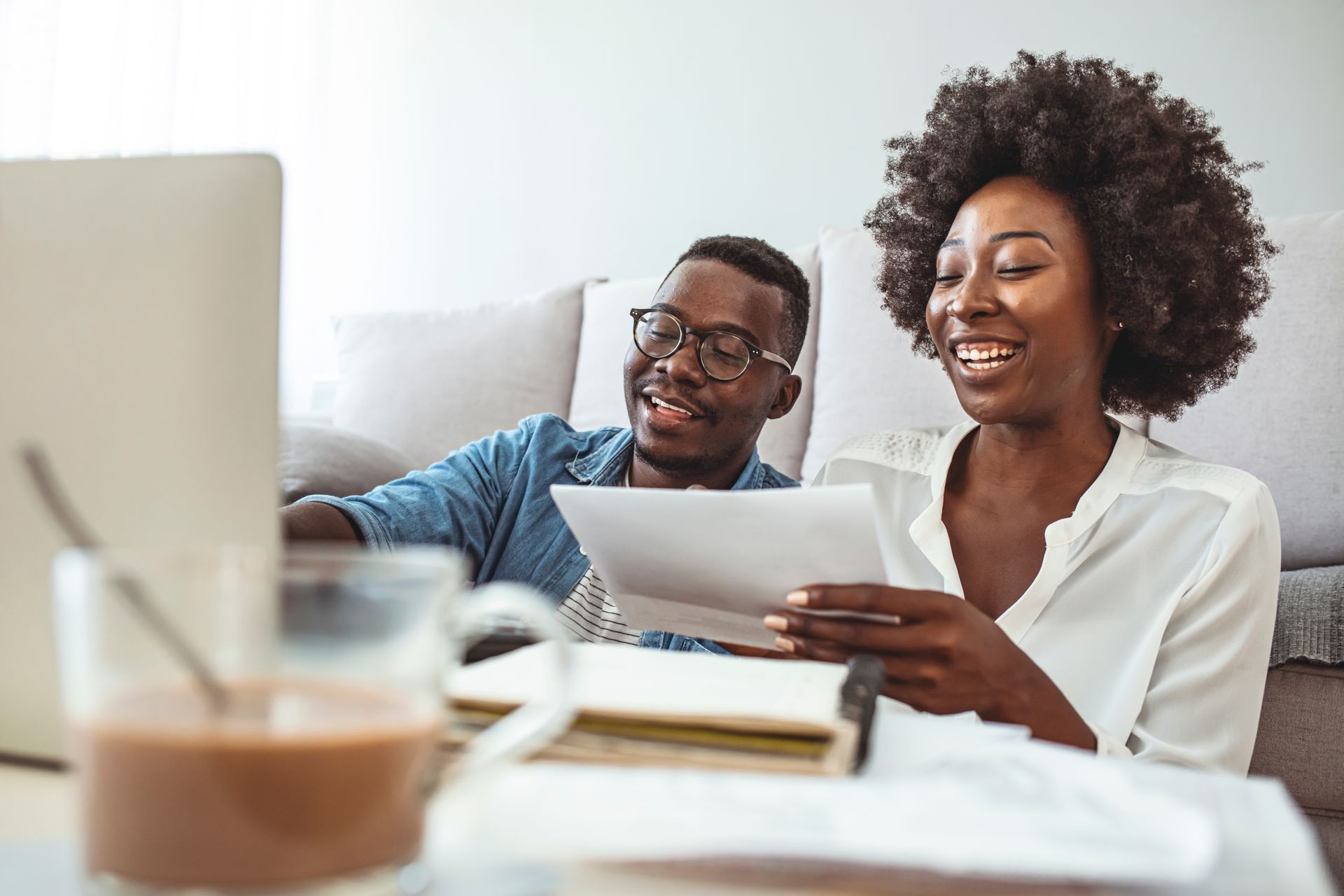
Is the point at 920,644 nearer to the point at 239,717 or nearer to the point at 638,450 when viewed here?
the point at 239,717

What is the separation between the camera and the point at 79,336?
0.49 m

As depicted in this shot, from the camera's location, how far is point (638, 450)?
1537mm

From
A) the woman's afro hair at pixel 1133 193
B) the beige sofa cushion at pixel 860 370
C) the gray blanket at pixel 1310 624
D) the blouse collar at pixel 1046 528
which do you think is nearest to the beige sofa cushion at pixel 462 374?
the beige sofa cushion at pixel 860 370

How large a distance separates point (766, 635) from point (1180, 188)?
91 cm

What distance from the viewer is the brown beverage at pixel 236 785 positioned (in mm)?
347

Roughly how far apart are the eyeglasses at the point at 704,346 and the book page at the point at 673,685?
2.77ft

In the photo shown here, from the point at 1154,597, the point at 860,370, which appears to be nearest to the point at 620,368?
the point at 860,370

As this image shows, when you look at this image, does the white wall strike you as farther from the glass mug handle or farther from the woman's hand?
the glass mug handle

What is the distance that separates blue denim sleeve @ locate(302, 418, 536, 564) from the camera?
136cm

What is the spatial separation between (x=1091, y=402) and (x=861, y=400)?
2.47 feet

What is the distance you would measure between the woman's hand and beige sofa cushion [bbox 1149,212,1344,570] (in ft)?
3.85

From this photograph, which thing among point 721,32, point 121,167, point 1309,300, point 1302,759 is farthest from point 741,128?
point 121,167

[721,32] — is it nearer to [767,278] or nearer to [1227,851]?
[767,278]

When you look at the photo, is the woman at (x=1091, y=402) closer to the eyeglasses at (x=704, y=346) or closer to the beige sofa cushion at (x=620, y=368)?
the eyeglasses at (x=704, y=346)
